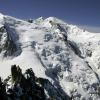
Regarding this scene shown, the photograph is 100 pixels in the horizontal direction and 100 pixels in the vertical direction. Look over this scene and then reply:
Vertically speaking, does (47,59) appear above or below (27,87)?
above

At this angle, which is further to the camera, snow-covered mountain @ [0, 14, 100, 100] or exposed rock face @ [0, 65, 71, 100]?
snow-covered mountain @ [0, 14, 100, 100]

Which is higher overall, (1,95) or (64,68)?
(64,68)

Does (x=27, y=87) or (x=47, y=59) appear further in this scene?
(x=47, y=59)

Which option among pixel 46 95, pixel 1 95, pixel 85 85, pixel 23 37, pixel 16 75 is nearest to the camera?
pixel 1 95

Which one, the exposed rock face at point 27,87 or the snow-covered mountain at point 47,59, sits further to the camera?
the snow-covered mountain at point 47,59

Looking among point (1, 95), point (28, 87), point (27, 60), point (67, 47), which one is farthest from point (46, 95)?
point (67, 47)

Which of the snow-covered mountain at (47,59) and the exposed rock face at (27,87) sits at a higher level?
the snow-covered mountain at (47,59)

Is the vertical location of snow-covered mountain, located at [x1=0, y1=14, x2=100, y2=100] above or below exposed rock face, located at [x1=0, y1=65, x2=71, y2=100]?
above

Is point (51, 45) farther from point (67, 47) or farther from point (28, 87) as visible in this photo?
point (28, 87)
